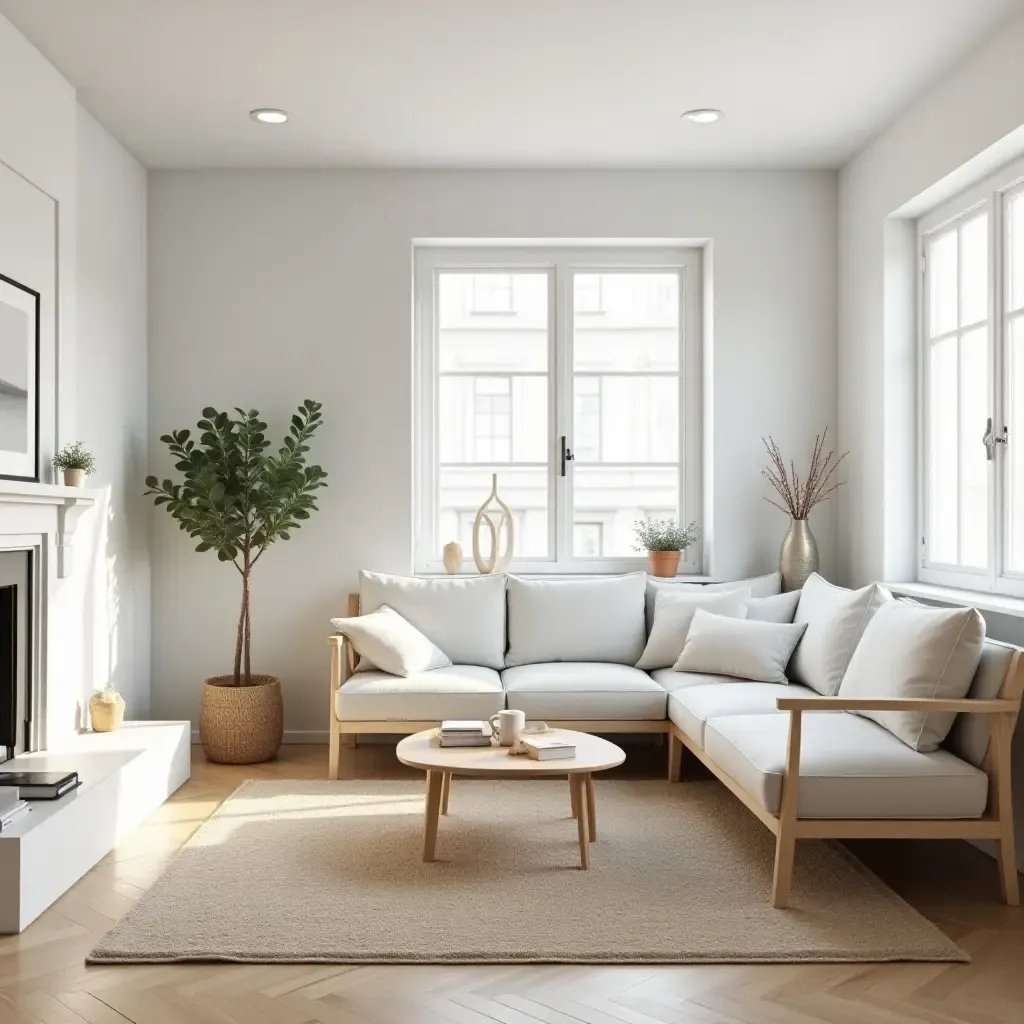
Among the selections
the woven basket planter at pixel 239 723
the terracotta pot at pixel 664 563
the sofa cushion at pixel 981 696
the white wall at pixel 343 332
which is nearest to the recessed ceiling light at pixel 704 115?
the white wall at pixel 343 332

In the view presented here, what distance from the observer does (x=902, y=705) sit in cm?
329

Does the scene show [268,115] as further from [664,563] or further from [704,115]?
[664,563]

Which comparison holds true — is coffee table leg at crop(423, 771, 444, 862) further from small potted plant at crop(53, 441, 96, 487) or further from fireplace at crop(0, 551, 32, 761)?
small potted plant at crop(53, 441, 96, 487)

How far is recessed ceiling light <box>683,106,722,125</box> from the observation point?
4.67 metres

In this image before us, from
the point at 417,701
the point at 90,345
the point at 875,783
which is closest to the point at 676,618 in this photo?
the point at 417,701

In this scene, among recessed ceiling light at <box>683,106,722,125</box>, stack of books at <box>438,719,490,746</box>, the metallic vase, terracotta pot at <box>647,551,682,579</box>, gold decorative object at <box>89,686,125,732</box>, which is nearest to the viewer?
stack of books at <box>438,719,490,746</box>

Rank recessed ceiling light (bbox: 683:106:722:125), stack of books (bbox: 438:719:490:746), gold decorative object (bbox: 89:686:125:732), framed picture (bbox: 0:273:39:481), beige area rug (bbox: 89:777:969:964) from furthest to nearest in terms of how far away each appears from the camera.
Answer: recessed ceiling light (bbox: 683:106:722:125) → gold decorative object (bbox: 89:686:125:732) → framed picture (bbox: 0:273:39:481) → stack of books (bbox: 438:719:490:746) → beige area rug (bbox: 89:777:969:964)

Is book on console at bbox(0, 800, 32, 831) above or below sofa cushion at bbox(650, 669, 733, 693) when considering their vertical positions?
below

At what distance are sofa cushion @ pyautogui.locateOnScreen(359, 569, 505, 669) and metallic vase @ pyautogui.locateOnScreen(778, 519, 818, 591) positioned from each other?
4.60 feet

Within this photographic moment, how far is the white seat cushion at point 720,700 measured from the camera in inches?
159

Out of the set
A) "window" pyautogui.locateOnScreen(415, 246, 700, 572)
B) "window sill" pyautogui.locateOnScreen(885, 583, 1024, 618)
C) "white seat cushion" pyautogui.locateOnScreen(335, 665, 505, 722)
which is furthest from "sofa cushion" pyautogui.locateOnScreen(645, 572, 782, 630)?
"white seat cushion" pyautogui.locateOnScreen(335, 665, 505, 722)

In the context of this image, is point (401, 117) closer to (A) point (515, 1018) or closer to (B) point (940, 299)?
(B) point (940, 299)

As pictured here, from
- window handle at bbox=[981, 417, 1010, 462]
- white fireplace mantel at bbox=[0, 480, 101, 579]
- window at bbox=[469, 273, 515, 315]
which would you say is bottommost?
white fireplace mantel at bbox=[0, 480, 101, 579]

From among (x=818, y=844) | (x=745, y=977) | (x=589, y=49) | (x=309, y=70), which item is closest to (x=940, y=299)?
(x=589, y=49)
